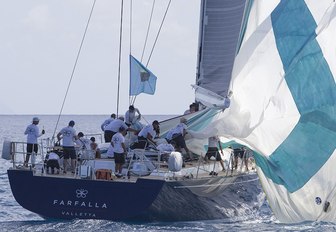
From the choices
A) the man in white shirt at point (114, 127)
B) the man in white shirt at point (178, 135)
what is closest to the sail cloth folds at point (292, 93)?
the man in white shirt at point (178, 135)

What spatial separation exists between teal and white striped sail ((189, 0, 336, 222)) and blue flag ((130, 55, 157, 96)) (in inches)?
219

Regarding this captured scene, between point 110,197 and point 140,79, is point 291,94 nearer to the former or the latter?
point 110,197

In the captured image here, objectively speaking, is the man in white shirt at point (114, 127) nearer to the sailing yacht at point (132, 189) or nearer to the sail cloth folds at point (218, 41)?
the sailing yacht at point (132, 189)

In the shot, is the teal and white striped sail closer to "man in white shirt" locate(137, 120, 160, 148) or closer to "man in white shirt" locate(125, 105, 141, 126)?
"man in white shirt" locate(137, 120, 160, 148)

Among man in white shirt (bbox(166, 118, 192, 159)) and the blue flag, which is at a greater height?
the blue flag

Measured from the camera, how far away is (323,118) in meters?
17.0

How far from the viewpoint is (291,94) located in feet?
55.9

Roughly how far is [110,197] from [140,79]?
5.33 meters

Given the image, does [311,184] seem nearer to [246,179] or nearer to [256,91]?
[256,91]

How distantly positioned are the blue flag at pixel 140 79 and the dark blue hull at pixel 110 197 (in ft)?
15.0

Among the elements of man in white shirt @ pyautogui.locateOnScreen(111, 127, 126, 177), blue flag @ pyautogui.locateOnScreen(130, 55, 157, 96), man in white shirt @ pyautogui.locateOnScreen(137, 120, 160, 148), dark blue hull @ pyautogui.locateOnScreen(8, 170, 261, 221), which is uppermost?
blue flag @ pyautogui.locateOnScreen(130, 55, 157, 96)

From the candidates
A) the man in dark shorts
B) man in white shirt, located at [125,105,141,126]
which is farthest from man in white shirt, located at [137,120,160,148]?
man in white shirt, located at [125,105,141,126]

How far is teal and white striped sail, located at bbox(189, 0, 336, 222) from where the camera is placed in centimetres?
1700

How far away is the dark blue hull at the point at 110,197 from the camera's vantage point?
17.8 meters
